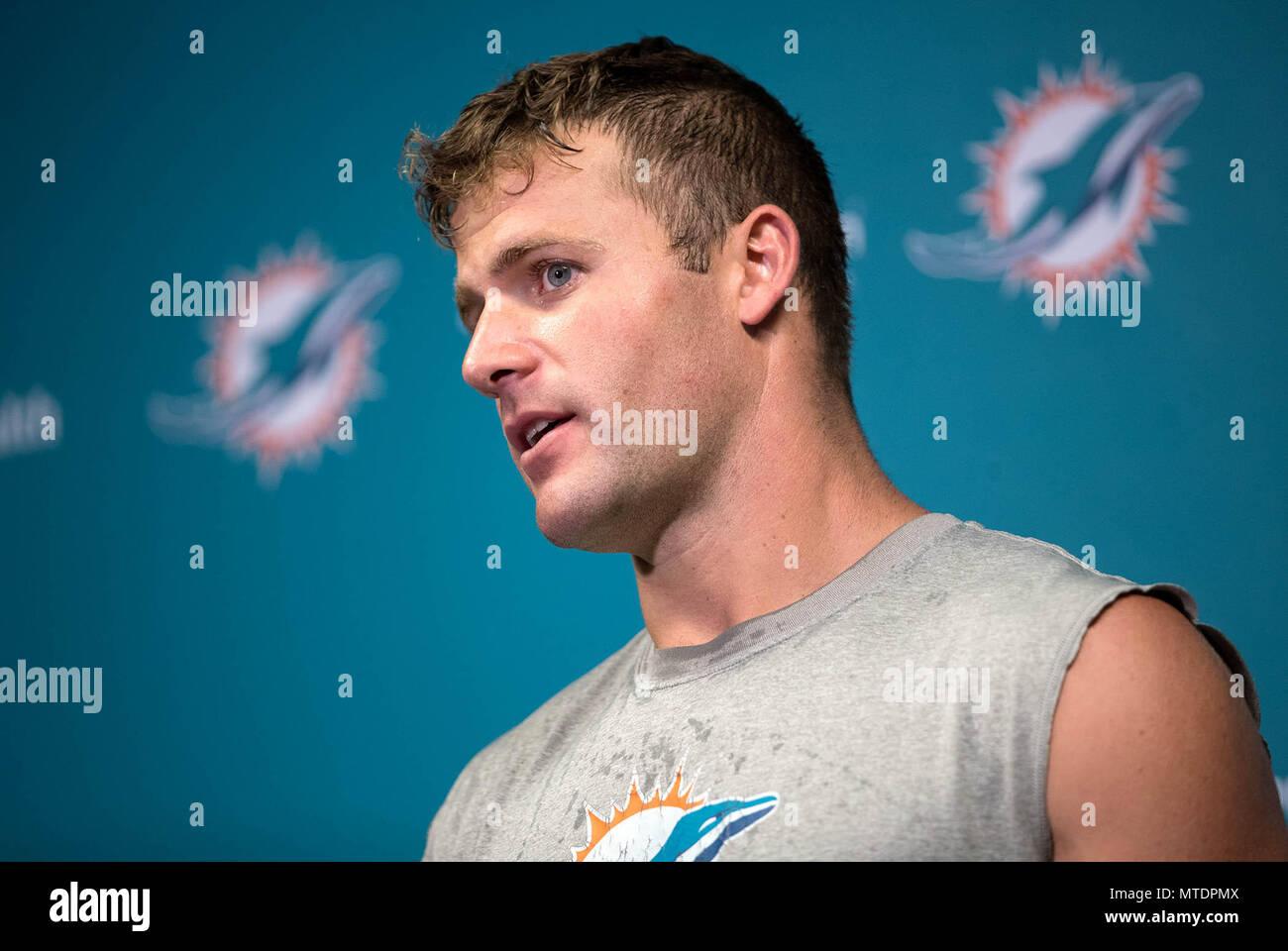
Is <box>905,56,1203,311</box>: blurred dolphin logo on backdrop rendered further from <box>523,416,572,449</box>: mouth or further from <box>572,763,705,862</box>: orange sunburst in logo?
<box>572,763,705,862</box>: orange sunburst in logo

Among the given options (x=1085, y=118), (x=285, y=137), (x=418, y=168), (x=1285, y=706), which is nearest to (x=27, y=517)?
(x=285, y=137)

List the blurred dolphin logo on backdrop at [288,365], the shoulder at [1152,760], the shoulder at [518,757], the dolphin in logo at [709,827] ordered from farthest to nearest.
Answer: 1. the blurred dolphin logo on backdrop at [288,365]
2. the shoulder at [518,757]
3. the dolphin in logo at [709,827]
4. the shoulder at [1152,760]

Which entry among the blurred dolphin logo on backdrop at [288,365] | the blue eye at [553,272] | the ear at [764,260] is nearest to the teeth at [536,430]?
the blue eye at [553,272]

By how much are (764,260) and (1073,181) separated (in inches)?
37.8

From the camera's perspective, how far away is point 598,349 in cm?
129

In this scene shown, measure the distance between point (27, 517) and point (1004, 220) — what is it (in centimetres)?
198

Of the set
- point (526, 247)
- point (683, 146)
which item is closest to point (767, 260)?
point (683, 146)

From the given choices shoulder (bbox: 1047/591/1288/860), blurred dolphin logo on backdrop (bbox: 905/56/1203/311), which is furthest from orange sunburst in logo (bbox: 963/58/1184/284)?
shoulder (bbox: 1047/591/1288/860)

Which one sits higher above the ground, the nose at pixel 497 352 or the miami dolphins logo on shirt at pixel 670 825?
the nose at pixel 497 352

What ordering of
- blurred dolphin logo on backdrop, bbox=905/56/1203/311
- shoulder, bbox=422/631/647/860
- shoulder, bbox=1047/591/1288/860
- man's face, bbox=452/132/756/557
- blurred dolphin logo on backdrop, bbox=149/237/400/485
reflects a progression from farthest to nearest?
blurred dolphin logo on backdrop, bbox=149/237/400/485 < blurred dolphin logo on backdrop, bbox=905/56/1203/311 < shoulder, bbox=422/631/647/860 < man's face, bbox=452/132/756/557 < shoulder, bbox=1047/591/1288/860

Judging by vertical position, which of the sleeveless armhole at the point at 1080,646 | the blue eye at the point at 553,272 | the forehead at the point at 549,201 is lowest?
the sleeveless armhole at the point at 1080,646

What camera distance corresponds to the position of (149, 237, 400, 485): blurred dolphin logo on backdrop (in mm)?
2322

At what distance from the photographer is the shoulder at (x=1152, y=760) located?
38.2 inches

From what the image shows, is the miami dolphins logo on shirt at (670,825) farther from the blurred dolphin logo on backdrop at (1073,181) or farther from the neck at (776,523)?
the blurred dolphin logo on backdrop at (1073,181)
